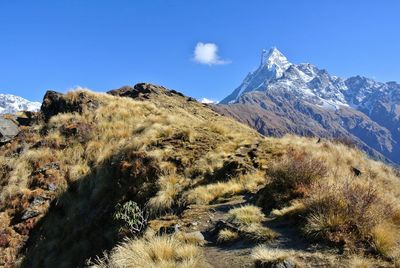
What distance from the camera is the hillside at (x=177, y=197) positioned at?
332 inches

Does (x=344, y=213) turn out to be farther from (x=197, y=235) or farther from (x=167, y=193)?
(x=167, y=193)

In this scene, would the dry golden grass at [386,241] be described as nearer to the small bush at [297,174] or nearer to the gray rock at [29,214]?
the small bush at [297,174]

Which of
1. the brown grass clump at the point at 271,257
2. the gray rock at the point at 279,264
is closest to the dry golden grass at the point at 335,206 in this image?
the brown grass clump at the point at 271,257

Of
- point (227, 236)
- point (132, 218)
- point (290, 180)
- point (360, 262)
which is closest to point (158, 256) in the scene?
point (227, 236)

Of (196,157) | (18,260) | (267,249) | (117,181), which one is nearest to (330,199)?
(267,249)

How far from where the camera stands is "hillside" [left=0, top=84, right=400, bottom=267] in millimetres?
8430

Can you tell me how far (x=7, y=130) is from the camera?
85.2ft

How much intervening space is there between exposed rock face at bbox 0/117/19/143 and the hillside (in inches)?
25.1

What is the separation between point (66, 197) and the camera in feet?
60.0

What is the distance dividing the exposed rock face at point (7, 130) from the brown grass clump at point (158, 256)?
1935cm

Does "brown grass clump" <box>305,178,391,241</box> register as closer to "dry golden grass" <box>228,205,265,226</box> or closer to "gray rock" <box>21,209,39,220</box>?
"dry golden grass" <box>228,205,265,226</box>

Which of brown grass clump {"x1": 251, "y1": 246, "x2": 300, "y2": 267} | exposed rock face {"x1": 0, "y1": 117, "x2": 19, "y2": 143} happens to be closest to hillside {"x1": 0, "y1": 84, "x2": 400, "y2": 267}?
brown grass clump {"x1": 251, "y1": 246, "x2": 300, "y2": 267}

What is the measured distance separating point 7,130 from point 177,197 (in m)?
16.5

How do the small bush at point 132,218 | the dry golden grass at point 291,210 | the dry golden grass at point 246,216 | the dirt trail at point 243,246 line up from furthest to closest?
1. the small bush at point 132,218
2. the dry golden grass at point 246,216
3. the dry golden grass at point 291,210
4. the dirt trail at point 243,246
